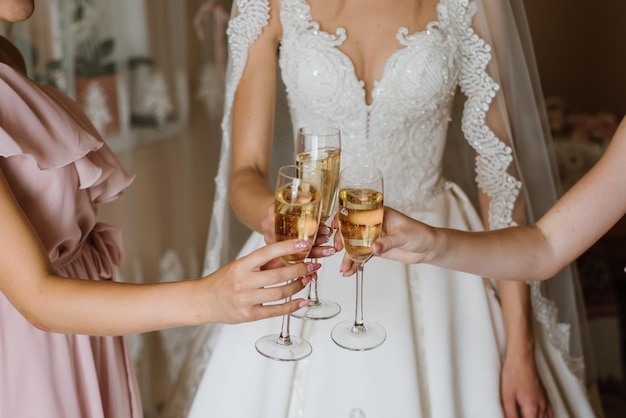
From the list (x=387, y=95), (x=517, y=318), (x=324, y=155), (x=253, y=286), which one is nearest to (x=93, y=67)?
(x=387, y=95)

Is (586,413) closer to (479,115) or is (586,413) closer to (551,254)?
(551,254)

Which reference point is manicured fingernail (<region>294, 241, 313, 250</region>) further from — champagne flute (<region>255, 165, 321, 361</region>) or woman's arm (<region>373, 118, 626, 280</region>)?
woman's arm (<region>373, 118, 626, 280</region>)

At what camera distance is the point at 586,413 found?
2.09 metres

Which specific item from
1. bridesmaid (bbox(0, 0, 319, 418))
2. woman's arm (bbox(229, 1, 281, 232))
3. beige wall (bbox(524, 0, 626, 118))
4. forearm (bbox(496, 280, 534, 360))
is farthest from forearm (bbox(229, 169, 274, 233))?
beige wall (bbox(524, 0, 626, 118))

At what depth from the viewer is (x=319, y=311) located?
1.74 meters

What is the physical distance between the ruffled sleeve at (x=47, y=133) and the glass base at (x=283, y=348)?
1.67 feet

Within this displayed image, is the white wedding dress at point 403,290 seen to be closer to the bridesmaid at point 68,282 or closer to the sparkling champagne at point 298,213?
the bridesmaid at point 68,282

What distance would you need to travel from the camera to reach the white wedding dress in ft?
6.19

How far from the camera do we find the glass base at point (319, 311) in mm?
1702

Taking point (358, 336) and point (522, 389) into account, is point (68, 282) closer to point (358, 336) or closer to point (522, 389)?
point (358, 336)

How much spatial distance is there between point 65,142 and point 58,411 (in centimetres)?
56

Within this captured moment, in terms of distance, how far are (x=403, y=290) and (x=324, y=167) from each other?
58cm

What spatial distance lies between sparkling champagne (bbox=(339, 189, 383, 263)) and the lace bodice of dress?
0.65 m

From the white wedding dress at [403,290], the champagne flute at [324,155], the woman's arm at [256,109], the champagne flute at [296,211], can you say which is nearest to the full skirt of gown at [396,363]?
the white wedding dress at [403,290]
